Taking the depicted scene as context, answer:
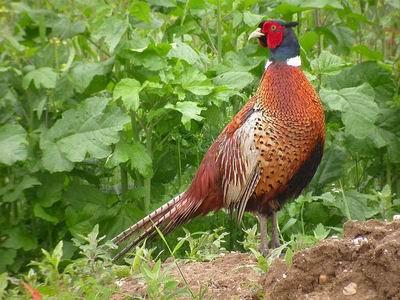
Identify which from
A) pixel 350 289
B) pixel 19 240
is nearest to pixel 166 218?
pixel 19 240

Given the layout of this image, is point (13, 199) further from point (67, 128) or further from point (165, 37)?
point (165, 37)

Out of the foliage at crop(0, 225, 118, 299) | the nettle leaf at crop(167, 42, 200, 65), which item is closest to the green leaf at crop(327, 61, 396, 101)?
the nettle leaf at crop(167, 42, 200, 65)

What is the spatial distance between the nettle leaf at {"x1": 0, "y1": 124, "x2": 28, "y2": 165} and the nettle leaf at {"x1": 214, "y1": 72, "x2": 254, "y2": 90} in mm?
1152

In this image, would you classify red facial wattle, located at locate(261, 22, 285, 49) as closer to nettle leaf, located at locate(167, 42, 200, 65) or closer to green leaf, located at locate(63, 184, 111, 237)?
nettle leaf, located at locate(167, 42, 200, 65)

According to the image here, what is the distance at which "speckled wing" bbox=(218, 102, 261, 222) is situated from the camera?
5461 mm

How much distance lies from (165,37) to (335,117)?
1.18m

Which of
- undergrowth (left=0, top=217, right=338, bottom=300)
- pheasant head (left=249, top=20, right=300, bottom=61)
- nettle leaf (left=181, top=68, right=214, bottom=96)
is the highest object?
pheasant head (left=249, top=20, right=300, bottom=61)

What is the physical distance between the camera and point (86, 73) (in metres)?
6.38

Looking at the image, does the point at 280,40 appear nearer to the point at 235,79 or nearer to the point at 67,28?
the point at 235,79

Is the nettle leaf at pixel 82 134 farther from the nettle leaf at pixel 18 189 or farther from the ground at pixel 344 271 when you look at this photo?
the ground at pixel 344 271

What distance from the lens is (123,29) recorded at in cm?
615

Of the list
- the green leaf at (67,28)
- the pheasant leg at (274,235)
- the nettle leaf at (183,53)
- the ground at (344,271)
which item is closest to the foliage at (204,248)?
the pheasant leg at (274,235)

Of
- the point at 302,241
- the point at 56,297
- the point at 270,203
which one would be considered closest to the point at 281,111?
the point at 270,203

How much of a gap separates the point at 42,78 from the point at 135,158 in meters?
0.75
